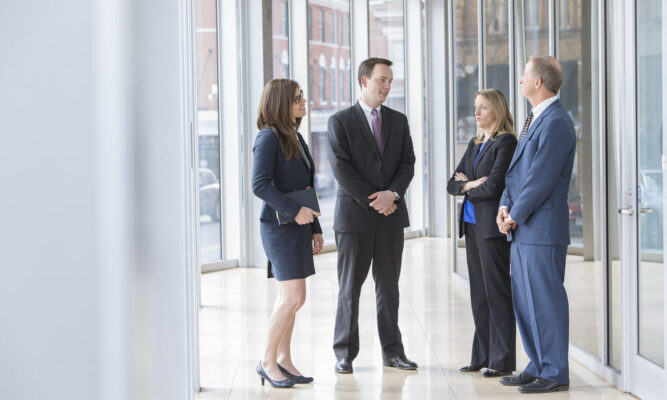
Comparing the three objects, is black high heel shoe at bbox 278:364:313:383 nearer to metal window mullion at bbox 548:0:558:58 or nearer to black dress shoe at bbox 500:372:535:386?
black dress shoe at bbox 500:372:535:386

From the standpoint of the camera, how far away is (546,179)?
3514 millimetres

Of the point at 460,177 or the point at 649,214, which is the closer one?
the point at 649,214

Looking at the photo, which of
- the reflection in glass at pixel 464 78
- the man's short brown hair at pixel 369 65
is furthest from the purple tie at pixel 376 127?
the reflection in glass at pixel 464 78

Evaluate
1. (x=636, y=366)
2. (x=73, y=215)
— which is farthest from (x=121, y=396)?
(x=636, y=366)

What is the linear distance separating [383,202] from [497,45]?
2.70 meters

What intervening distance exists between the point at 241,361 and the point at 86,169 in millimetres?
4143

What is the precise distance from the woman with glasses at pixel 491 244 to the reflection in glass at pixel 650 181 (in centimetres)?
71

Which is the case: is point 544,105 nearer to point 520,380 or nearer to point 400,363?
point 520,380

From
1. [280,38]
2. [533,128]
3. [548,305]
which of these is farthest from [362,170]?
[280,38]

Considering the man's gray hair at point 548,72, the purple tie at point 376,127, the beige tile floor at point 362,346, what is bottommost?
the beige tile floor at point 362,346

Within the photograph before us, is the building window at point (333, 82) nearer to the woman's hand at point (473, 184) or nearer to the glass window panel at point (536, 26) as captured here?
the glass window panel at point (536, 26)

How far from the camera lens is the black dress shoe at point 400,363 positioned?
4.13 meters

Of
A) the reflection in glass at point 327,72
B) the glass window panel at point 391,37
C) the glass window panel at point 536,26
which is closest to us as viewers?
the glass window panel at point 536,26

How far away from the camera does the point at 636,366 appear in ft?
11.5
